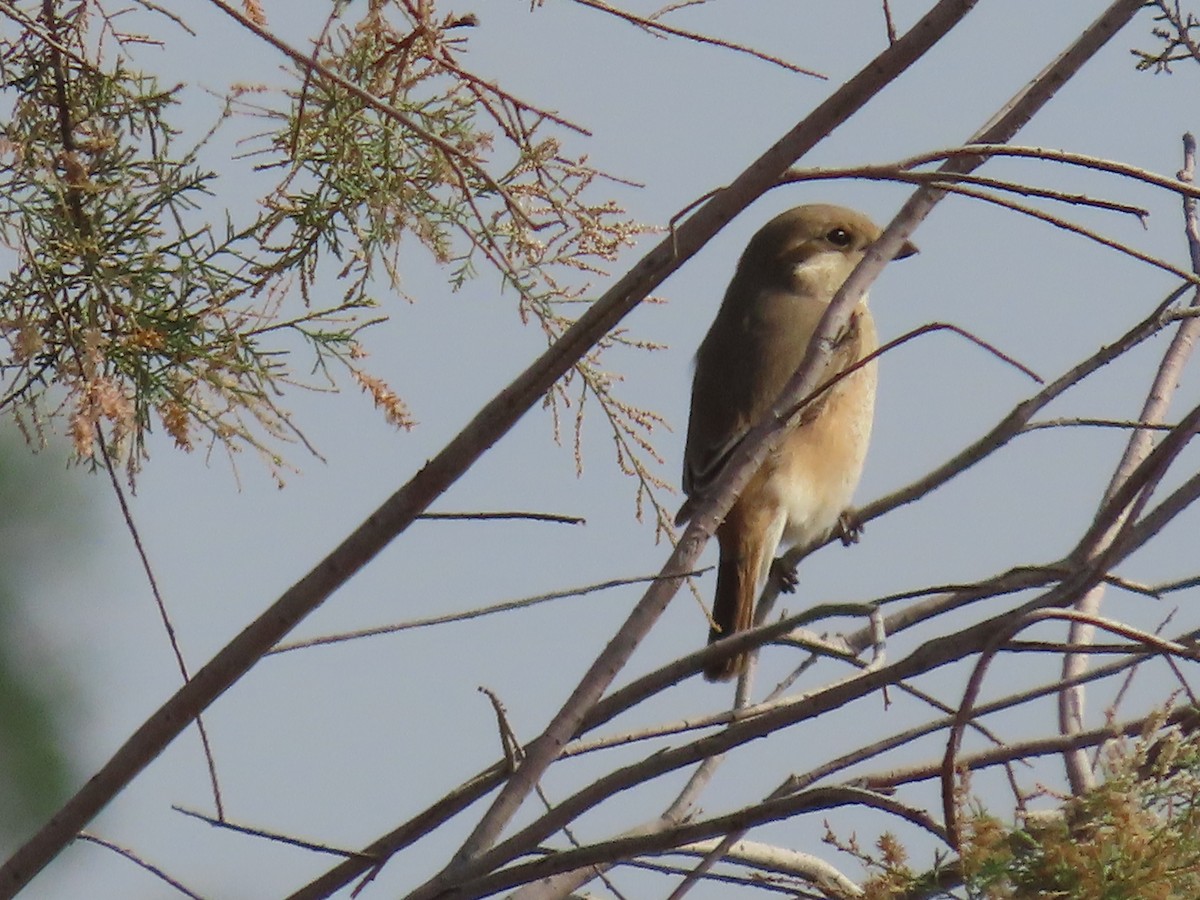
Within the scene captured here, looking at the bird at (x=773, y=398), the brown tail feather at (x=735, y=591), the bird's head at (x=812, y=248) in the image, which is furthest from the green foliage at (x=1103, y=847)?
the bird's head at (x=812, y=248)

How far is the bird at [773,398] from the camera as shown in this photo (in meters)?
4.83

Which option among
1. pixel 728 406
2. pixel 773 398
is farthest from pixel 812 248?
pixel 773 398

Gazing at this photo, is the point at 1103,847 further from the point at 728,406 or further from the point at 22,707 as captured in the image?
the point at 22,707

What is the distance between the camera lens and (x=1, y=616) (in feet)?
31.8

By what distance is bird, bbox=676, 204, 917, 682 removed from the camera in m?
4.83

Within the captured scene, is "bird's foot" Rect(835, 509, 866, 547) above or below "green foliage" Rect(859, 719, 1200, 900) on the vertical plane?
above

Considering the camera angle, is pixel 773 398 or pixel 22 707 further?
pixel 22 707

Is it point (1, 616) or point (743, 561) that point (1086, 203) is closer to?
point (743, 561)

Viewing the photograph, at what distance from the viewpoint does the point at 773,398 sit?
4680 millimetres

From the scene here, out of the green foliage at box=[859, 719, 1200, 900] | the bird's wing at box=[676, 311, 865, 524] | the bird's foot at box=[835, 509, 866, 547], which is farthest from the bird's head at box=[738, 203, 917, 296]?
the green foliage at box=[859, 719, 1200, 900]

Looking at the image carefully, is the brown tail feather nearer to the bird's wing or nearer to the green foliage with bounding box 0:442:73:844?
the bird's wing

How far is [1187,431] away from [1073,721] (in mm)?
1414

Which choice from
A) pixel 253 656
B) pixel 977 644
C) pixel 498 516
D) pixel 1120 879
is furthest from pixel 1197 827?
pixel 253 656

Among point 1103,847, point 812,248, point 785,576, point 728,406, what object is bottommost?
point 1103,847
